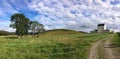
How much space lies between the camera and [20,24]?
125 m

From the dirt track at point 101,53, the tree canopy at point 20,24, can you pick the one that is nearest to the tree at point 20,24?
the tree canopy at point 20,24

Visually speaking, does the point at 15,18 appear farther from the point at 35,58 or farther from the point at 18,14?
the point at 35,58

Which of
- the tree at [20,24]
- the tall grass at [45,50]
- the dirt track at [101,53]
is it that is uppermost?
the tree at [20,24]

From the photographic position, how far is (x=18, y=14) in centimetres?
12781

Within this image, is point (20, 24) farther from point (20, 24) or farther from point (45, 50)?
point (45, 50)

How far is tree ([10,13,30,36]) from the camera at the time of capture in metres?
123

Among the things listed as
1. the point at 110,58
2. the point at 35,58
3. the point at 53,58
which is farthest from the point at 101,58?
the point at 35,58

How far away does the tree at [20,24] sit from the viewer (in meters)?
123

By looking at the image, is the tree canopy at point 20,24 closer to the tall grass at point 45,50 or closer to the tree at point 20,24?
the tree at point 20,24

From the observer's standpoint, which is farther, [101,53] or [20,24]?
[20,24]

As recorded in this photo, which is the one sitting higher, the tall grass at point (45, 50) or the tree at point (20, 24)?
the tree at point (20, 24)

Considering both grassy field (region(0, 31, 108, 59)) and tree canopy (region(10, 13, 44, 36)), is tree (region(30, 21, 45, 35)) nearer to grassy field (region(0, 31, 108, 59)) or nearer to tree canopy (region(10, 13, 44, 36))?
tree canopy (region(10, 13, 44, 36))

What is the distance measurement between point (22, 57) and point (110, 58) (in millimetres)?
7607

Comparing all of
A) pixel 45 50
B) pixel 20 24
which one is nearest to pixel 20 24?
pixel 20 24
